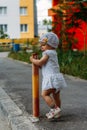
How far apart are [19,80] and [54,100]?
7.18 metres

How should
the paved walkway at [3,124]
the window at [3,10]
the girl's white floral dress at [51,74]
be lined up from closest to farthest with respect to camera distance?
1. the girl's white floral dress at [51,74]
2. the paved walkway at [3,124]
3. the window at [3,10]

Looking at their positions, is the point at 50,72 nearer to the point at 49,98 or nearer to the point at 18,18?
the point at 49,98

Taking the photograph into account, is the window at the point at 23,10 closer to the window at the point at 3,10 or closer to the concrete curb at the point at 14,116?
the window at the point at 3,10

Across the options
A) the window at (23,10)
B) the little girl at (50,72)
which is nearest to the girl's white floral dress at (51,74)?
the little girl at (50,72)

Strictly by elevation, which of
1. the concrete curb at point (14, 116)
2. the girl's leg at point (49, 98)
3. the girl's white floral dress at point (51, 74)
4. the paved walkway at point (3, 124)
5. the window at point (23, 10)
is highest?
the girl's white floral dress at point (51, 74)

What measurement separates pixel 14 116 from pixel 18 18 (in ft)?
219

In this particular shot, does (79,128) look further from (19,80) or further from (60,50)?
(60,50)

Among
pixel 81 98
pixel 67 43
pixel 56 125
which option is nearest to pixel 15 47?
pixel 67 43

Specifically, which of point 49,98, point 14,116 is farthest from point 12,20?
point 49,98

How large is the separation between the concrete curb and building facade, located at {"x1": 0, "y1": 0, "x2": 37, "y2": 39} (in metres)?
63.9

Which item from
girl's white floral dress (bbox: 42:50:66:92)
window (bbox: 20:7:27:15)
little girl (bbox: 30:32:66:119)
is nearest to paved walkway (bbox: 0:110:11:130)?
little girl (bbox: 30:32:66:119)

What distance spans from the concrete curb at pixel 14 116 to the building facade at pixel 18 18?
63.9 metres

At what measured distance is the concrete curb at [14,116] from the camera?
7.00m

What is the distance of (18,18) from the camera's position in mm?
73875
